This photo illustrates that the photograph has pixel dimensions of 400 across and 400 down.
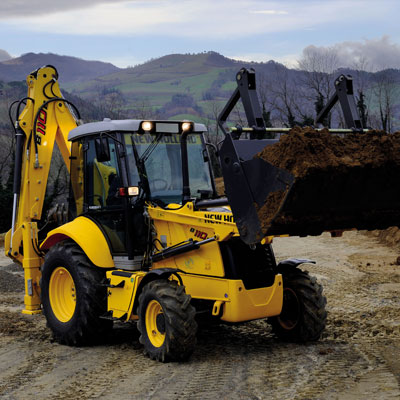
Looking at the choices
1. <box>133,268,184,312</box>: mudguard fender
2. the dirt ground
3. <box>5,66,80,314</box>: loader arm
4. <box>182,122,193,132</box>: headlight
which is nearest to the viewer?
the dirt ground

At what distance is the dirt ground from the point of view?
5.99 meters

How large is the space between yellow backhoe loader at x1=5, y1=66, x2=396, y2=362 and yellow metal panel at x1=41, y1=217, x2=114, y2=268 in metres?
0.01

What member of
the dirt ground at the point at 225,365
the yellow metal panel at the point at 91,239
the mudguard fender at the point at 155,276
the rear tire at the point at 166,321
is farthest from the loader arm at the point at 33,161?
the rear tire at the point at 166,321

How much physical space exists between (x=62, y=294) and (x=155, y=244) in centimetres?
182

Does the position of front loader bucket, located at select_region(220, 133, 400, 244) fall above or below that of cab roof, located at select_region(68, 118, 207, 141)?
below

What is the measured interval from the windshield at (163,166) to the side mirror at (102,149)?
0.27m

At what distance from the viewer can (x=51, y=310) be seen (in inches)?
349

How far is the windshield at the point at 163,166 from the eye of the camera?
8.12 m

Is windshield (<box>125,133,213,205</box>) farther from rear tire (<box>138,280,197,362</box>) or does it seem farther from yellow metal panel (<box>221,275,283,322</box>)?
yellow metal panel (<box>221,275,283,322</box>)

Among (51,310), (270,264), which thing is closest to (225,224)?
(270,264)

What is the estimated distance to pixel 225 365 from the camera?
6.93m

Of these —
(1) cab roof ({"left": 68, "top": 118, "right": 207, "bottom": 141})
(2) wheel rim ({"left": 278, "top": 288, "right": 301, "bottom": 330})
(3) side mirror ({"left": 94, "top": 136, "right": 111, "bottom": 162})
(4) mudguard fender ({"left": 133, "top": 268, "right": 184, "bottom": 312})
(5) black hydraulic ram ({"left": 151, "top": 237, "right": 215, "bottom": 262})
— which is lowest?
(2) wheel rim ({"left": 278, "top": 288, "right": 301, "bottom": 330})

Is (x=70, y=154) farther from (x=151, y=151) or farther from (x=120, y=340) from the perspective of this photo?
(x=120, y=340)

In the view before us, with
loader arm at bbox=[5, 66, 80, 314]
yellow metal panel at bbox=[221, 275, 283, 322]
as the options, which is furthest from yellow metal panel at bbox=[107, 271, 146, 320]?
loader arm at bbox=[5, 66, 80, 314]
